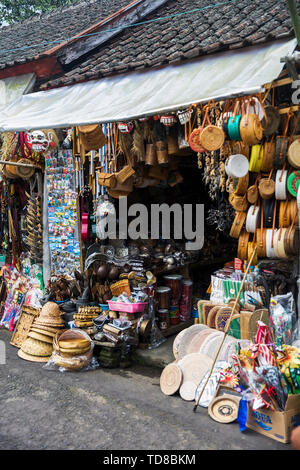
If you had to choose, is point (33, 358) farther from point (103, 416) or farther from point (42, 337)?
point (103, 416)

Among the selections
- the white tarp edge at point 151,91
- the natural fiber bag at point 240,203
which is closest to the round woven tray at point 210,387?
the natural fiber bag at point 240,203

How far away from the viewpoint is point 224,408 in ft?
13.3

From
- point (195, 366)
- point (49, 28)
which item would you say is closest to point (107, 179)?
point (195, 366)

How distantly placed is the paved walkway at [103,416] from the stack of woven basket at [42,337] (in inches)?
12.2

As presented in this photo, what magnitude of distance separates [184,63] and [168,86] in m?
0.60

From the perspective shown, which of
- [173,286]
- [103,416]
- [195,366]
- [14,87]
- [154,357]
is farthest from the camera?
[14,87]

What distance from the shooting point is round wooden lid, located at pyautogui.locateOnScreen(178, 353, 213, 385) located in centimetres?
458

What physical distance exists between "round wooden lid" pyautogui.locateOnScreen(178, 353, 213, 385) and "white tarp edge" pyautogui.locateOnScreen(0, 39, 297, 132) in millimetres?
2619

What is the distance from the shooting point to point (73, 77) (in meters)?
6.34

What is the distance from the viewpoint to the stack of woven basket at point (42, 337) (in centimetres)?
571

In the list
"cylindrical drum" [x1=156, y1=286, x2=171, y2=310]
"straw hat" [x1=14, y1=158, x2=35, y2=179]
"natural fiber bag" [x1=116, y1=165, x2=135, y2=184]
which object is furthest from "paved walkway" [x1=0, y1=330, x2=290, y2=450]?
"straw hat" [x1=14, y1=158, x2=35, y2=179]

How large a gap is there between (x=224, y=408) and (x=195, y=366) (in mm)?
659

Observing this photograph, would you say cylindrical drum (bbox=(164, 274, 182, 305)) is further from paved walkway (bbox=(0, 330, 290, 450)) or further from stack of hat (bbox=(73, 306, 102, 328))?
paved walkway (bbox=(0, 330, 290, 450))

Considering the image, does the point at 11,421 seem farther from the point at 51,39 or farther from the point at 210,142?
the point at 51,39
